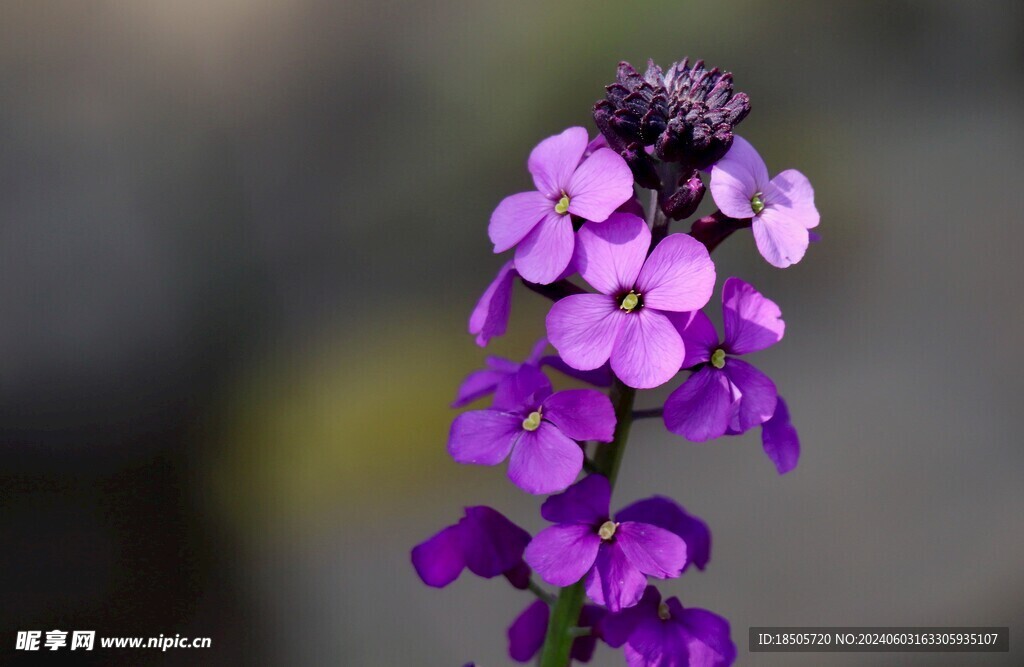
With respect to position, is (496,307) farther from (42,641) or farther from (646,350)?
(42,641)

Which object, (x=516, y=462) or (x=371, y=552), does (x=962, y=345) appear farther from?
(x=516, y=462)

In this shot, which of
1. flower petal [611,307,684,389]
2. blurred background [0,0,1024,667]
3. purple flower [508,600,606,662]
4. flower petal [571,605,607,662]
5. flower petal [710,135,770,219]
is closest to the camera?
flower petal [611,307,684,389]

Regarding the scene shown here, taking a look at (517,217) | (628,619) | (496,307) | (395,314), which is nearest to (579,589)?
(628,619)

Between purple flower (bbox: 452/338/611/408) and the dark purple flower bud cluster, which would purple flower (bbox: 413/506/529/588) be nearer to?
purple flower (bbox: 452/338/611/408)

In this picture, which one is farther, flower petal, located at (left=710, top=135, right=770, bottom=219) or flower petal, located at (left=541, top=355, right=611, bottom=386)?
flower petal, located at (left=541, top=355, right=611, bottom=386)

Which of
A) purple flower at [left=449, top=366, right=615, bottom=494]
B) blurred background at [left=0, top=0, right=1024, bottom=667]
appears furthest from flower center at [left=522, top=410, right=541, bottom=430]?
blurred background at [left=0, top=0, right=1024, bottom=667]

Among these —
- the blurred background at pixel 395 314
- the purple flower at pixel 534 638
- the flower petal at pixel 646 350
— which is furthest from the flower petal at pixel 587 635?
Result: the blurred background at pixel 395 314

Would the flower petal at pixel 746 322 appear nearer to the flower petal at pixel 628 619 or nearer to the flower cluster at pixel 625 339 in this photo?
the flower cluster at pixel 625 339
